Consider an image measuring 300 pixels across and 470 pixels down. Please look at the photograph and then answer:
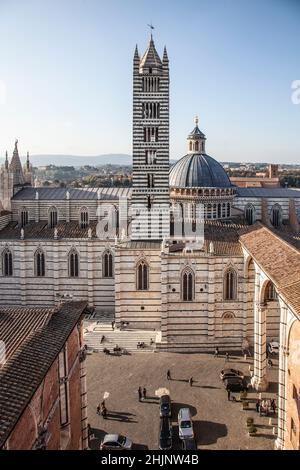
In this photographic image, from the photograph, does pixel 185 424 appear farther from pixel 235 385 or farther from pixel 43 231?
pixel 43 231

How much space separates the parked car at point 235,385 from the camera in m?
27.1

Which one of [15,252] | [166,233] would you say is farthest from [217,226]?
[15,252]

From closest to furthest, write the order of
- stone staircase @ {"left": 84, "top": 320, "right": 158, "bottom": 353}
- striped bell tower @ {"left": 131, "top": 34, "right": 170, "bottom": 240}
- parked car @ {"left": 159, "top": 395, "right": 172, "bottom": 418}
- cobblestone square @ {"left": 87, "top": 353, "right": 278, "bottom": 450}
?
cobblestone square @ {"left": 87, "top": 353, "right": 278, "bottom": 450}
parked car @ {"left": 159, "top": 395, "right": 172, "bottom": 418}
stone staircase @ {"left": 84, "top": 320, "right": 158, "bottom": 353}
striped bell tower @ {"left": 131, "top": 34, "right": 170, "bottom": 240}

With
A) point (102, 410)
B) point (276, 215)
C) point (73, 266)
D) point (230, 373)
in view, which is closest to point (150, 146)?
point (73, 266)

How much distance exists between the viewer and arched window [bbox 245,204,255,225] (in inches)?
1710

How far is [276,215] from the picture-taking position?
43844mm

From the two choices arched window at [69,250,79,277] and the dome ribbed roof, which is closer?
arched window at [69,250,79,277]

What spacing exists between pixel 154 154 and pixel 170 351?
42.9 ft

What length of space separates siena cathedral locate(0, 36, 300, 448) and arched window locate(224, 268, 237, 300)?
7 cm

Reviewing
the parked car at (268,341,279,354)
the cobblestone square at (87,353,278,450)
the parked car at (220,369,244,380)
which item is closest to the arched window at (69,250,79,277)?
the cobblestone square at (87,353,278,450)

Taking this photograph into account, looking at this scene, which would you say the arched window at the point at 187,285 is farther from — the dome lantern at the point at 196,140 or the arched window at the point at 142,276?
the dome lantern at the point at 196,140

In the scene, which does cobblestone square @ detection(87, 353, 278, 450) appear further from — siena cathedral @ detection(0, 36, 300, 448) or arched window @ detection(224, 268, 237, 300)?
arched window @ detection(224, 268, 237, 300)

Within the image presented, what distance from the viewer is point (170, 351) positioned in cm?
3272

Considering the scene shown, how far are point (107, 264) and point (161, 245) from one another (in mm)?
6484
